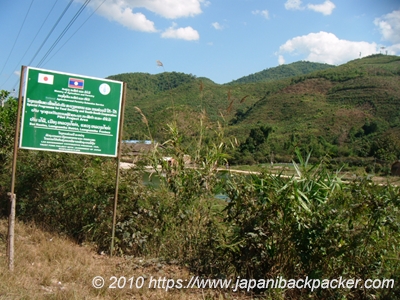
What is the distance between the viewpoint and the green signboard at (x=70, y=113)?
4633 mm

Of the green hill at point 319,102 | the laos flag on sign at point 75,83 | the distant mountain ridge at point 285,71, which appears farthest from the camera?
the distant mountain ridge at point 285,71

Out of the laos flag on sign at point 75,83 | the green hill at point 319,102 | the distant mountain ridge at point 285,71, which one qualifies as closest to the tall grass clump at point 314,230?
the laos flag on sign at point 75,83

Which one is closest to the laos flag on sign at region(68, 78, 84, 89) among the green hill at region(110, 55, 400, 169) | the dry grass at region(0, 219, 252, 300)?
the dry grass at region(0, 219, 252, 300)

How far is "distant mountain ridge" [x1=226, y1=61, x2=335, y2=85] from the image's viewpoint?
143 meters

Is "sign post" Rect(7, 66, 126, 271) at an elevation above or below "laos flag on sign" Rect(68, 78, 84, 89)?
below

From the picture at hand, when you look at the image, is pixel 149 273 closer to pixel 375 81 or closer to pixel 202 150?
pixel 202 150

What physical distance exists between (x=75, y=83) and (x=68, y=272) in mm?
2206

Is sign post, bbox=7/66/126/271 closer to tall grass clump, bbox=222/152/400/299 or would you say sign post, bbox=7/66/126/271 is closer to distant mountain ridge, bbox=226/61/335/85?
tall grass clump, bbox=222/152/400/299

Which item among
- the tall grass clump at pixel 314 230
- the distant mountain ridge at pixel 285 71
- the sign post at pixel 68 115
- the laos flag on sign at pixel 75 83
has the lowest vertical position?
the tall grass clump at pixel 314 230

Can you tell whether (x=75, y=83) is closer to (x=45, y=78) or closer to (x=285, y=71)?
(x=45, y=78)

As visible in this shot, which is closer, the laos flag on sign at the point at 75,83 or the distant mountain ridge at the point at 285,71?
the laos flag on sign at the point at 75,83

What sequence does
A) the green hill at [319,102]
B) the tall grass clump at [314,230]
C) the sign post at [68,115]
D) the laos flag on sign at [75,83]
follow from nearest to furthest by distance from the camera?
the tall grass clump at [314,230] < the sign post at [68,115] < the laos flag on sign at [75,83] < the green hill at [319,102]

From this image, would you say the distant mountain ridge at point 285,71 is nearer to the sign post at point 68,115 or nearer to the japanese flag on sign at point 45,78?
the sign post at point 68,115

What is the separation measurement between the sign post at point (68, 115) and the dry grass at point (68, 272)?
0.46 metres
